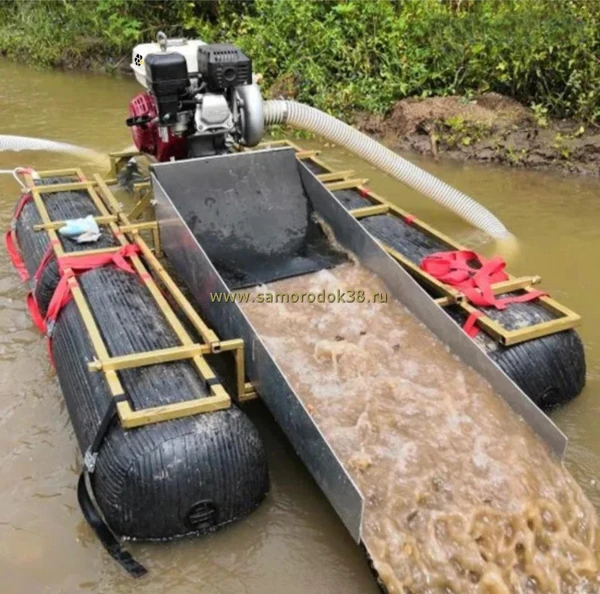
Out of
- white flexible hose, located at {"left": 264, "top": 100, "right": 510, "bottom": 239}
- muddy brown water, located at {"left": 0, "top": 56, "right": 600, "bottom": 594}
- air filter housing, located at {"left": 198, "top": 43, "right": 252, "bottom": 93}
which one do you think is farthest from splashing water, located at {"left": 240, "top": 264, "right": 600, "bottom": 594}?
white flexible hose, located at {"left": 264, "top": 100, "right": 510, "bottom": 239}

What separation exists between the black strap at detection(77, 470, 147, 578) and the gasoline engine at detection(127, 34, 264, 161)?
2.73m

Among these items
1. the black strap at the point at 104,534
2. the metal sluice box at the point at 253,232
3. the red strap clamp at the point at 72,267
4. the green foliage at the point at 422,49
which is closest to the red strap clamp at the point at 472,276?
the metal sluice box at the point at 253,232

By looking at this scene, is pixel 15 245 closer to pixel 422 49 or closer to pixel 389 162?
pixel 389 162

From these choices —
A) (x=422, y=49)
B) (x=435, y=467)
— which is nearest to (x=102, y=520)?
(x=435, y=467)

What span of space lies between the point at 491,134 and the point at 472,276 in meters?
4.17

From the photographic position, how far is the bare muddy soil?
753 cm

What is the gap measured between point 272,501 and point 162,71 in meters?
2.93

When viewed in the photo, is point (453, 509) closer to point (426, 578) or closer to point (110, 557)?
point (426, 578)

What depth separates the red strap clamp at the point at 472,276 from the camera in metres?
4.05

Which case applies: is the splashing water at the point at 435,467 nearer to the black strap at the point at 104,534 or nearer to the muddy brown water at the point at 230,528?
the muddy brown water at the point at 230,528

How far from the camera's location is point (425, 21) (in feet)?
28.2

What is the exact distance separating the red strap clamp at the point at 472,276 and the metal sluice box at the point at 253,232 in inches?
9.2

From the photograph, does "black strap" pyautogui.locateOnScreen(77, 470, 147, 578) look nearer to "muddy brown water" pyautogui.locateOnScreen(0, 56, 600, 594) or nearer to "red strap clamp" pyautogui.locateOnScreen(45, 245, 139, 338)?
"muddy brown water" pyautogui.locateOnScreen(0, 56, 600, 594)

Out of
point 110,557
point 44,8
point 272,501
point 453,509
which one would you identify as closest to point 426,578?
point 453,509
